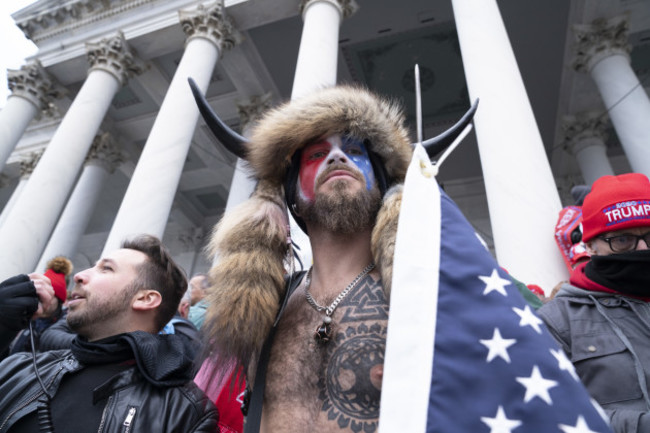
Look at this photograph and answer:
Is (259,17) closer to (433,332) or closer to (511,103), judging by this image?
(511,103)

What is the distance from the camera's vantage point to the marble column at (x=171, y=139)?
22.7 ft

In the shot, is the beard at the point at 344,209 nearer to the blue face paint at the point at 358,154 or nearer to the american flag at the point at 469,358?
the blue face paint at the point at 358,154

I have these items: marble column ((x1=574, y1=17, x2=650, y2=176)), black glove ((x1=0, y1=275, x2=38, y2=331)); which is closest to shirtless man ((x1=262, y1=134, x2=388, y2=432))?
black glove ((x1=0, y1=275, x2=38, y2=331))

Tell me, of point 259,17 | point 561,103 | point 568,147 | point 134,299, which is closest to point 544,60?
point 561,103

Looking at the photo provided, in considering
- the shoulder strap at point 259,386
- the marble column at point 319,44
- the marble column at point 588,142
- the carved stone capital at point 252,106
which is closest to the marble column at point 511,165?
the marble column at point 319,44

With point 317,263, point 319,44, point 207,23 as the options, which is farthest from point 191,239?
point 317,263

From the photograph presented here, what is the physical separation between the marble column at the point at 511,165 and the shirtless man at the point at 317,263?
259 cm

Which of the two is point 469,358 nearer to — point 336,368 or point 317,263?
point 336,368

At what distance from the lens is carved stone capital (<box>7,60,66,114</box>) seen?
11195 mm

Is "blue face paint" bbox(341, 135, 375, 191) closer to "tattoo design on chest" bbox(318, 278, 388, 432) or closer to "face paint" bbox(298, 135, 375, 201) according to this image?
"face paint" bbox(298, 135, 375, 201)

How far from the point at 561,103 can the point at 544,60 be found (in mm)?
1431

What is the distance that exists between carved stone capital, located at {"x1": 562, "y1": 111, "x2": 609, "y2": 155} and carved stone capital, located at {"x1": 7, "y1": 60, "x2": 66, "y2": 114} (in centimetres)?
1598

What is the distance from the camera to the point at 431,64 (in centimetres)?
1202

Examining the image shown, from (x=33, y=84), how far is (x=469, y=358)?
14.6 meters
